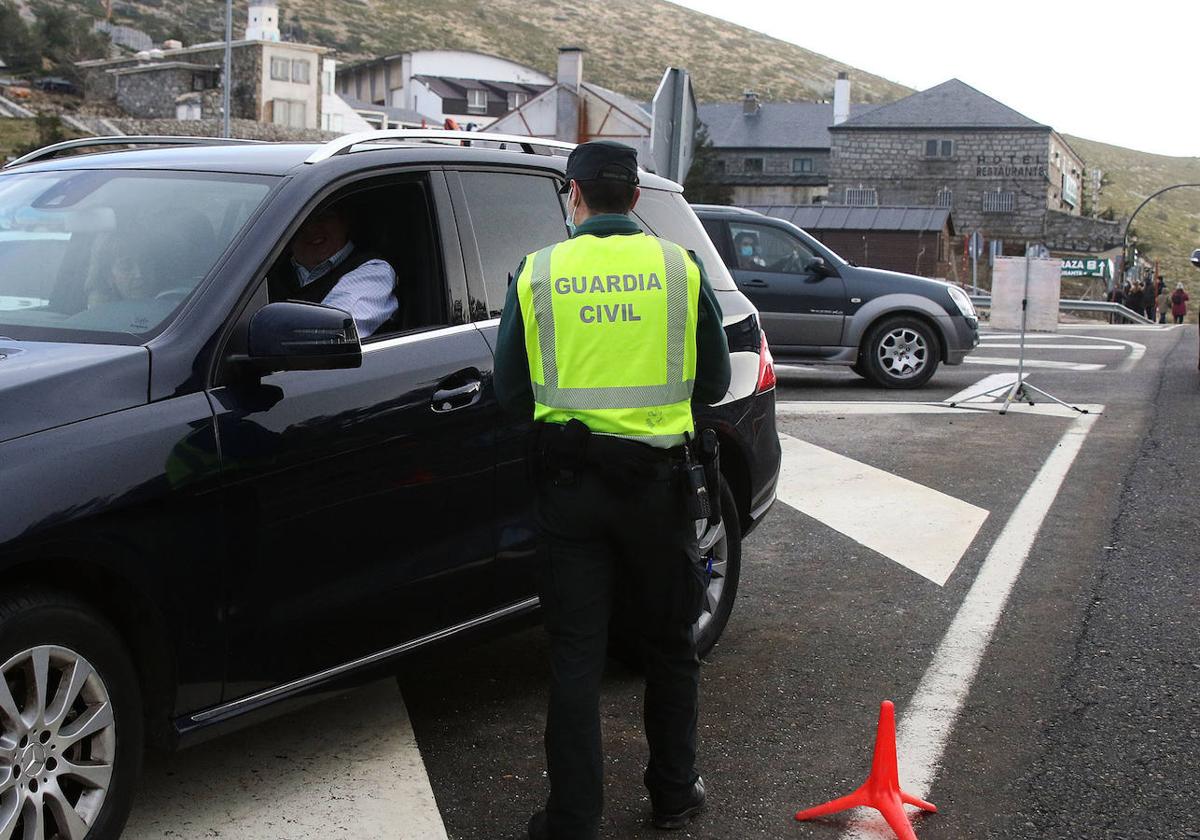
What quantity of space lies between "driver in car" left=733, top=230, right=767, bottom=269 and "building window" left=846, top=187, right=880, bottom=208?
261ft

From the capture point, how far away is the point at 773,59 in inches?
7288

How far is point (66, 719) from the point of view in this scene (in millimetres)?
3242

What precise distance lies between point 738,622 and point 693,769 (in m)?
2.07

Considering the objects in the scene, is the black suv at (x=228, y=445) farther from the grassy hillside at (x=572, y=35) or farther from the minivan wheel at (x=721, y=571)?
the grassy hillside at (x=572, y=35)

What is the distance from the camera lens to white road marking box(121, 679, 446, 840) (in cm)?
378

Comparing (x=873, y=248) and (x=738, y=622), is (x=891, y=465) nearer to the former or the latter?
(x=738, y=622)

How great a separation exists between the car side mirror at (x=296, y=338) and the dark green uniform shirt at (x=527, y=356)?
0.43m

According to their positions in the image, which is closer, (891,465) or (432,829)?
(432,829)

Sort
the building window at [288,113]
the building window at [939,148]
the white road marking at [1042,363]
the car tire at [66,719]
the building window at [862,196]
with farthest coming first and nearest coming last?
the building window at [862,196] < the building window at [939,148] < the building window at [288,113] < the white road marking at [1042,363] < the car tire at [66,719]

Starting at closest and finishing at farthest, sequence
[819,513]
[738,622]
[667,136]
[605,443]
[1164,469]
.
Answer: [605,443] → [738,622] → [819,513] → [1164,469] → [667,136]

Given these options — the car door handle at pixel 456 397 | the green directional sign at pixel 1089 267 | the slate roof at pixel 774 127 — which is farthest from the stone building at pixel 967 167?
the car door handle at pixel 456 397

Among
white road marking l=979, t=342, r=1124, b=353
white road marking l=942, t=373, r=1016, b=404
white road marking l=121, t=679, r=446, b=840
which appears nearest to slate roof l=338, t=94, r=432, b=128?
white road marking l=979, t=342, r=1124, b=353

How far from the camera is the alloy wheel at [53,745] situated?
3.10 metres

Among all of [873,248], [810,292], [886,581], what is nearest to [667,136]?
[810,292]
